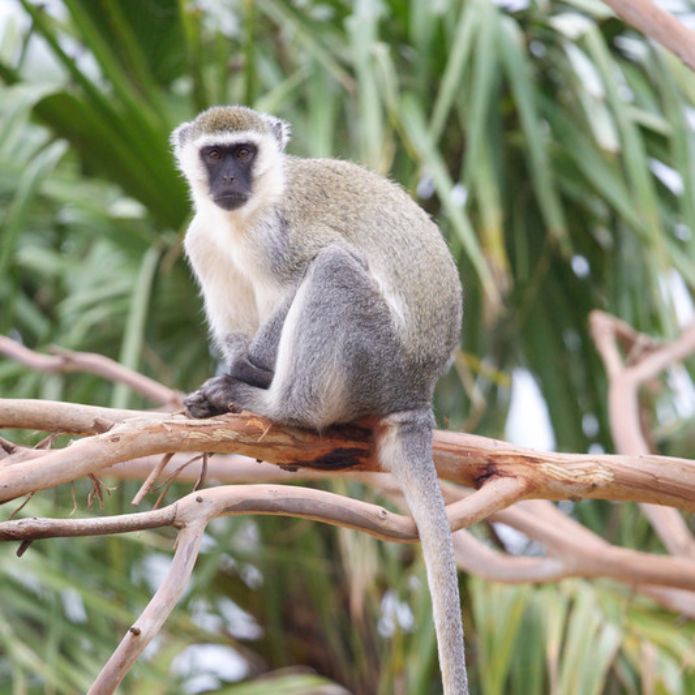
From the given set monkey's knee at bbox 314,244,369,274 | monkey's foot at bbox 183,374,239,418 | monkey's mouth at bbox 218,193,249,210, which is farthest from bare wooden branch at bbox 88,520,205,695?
monkey's mouth at bbox 218,193,249,210

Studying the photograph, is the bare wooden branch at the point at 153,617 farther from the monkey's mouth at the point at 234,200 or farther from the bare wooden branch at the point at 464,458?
the monkey's mouth at the point at 234,200

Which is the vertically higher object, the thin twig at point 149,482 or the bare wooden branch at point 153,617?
the bare wooden branch at point 153,617

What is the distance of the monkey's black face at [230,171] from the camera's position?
4.11 meters

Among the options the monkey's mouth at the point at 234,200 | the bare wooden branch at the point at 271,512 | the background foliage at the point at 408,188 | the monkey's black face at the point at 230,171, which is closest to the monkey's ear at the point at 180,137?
the monkey's black face at the point at 230,171

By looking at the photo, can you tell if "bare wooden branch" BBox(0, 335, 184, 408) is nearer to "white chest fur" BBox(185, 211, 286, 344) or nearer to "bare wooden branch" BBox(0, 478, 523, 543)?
"white chest fur" BBox(185, 211, 286, 344)

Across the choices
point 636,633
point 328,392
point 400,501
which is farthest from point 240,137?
point 636,633

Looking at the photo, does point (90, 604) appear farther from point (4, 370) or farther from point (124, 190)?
point (124, 190)

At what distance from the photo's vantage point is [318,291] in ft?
12.6

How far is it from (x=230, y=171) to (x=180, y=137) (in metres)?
0.41

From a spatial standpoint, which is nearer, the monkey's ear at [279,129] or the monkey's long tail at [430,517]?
the monkey's long tail at [430,517]

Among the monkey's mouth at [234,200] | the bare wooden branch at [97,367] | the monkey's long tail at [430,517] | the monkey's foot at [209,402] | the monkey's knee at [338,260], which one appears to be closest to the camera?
the monkey's long tail at [430,517]

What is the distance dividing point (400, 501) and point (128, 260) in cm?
210

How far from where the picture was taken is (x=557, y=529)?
4.40m

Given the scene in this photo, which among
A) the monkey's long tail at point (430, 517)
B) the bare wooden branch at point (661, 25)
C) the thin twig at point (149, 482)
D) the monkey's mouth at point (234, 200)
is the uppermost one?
the bare wooden branch at point (661, 25)
